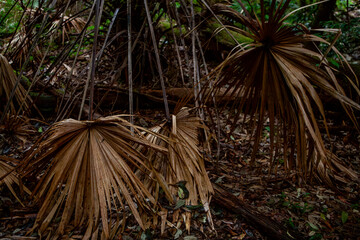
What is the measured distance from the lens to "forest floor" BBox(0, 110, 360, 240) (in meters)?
1.43

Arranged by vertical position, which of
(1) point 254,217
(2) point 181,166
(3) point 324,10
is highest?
(3) point 324,10

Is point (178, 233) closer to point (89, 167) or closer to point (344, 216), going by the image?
point (89, 167)

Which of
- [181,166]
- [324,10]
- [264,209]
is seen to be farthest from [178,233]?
[324,10]

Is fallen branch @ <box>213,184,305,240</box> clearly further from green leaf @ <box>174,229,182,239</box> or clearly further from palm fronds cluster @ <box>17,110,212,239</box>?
palm fronds cluster @ <box>17,110,212,239</box>

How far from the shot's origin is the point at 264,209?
1613 millimetres

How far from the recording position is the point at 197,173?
136 cm

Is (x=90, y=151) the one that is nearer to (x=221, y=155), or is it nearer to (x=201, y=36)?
(x=221, y=155)

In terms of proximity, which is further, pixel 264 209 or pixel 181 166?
pixel 264 209

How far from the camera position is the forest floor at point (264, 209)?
1428mm

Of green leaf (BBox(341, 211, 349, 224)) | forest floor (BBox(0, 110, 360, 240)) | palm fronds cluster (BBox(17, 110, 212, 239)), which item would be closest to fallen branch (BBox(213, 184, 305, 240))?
forest floor (BBox(0, 110, 360, 240))

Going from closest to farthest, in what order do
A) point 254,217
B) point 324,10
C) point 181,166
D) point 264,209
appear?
1. point 181,166
2. point 254,217
3. point 264,209
4. point 324,10

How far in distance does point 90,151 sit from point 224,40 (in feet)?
9.13

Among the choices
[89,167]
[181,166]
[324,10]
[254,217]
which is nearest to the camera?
[89,167]

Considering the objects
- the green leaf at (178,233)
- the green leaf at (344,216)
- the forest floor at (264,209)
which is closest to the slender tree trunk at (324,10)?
the forest floor at (264,209)
